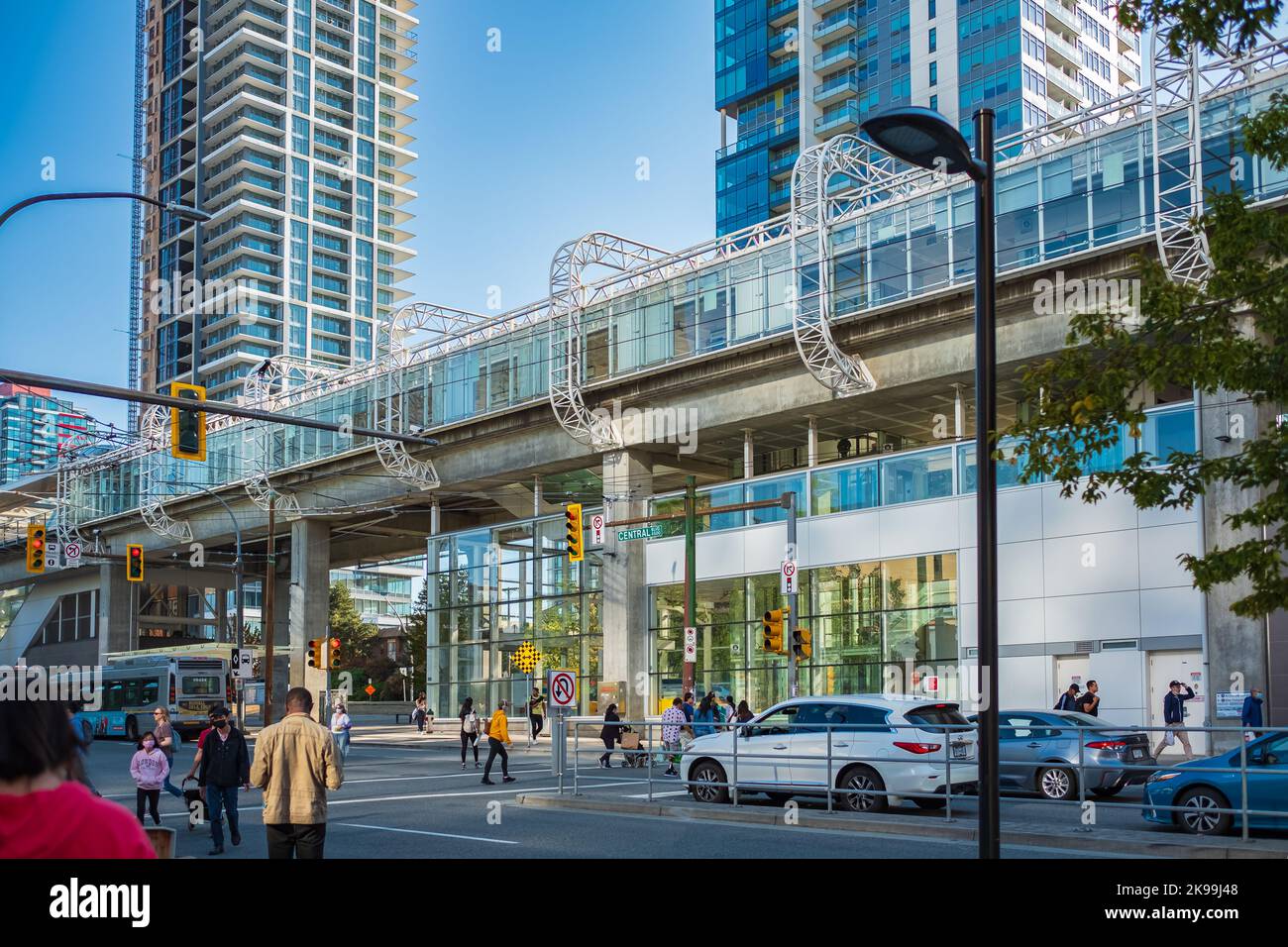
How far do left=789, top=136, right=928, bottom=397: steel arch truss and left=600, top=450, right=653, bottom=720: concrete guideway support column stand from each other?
9.32 metres

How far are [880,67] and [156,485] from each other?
5021 cm

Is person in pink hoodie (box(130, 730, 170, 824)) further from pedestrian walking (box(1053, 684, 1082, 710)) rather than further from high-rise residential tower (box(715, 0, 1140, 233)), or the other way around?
high-rise residential tower (box(715, 0, 1140, 233))

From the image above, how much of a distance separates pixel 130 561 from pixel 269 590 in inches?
260

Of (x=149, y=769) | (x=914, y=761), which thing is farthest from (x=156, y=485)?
(x=914, y=761)

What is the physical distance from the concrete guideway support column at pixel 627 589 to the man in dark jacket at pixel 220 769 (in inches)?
1129

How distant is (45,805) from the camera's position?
3145 millimetres

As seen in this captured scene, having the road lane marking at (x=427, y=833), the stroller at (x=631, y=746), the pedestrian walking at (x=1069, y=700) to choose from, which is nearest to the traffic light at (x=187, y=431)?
the road lane marking at (x=427, y=833)

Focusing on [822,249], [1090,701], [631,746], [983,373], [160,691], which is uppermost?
[822,249]

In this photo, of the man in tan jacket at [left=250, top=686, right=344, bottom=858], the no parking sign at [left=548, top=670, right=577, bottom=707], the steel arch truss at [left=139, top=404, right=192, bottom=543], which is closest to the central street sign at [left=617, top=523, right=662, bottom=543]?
the no parking sign at [left=548, top=670, right=577, bottom=707]

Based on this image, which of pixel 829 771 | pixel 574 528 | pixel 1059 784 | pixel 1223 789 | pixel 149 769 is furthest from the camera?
pixel 574 528

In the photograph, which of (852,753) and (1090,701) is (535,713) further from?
(852,753)

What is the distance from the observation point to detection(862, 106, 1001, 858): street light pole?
25.8 ft

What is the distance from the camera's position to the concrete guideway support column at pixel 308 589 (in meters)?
61.1
